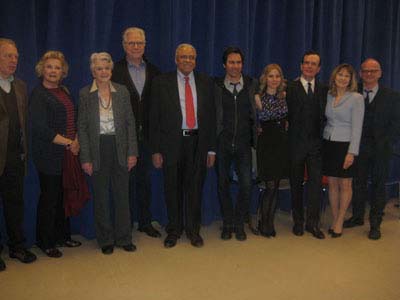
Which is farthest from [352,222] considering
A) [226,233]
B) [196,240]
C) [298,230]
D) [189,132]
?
[189,132]

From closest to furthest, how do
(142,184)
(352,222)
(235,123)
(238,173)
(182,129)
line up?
(182,129) → (235,123) → (238,173) → (142,184) → (352,222)

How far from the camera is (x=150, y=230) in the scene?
12.0 ft

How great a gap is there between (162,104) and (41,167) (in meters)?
1.01

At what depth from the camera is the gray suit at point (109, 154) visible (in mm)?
3031

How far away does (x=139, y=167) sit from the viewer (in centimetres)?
359

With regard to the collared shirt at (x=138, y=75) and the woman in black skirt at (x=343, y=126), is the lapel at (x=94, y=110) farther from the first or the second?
the woman in black skirt at (x=343, y=126)

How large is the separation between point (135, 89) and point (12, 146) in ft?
3.39

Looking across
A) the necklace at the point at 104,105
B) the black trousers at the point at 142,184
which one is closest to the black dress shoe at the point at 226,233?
the black trousers at the point at 142,184

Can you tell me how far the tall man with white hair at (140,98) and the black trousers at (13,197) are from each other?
36.3 inches

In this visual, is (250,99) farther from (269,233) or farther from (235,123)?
(269,233)

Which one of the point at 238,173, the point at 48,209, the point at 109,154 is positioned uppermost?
the point at 109,154

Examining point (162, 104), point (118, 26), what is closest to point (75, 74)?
point (118, 26)

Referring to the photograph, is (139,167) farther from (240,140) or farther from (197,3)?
(197,3)

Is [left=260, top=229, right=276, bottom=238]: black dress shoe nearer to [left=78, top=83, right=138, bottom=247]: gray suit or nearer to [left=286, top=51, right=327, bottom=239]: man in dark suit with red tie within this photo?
[left=286, top=51, right=327, bottom=239]: man in dark suit with red tie
